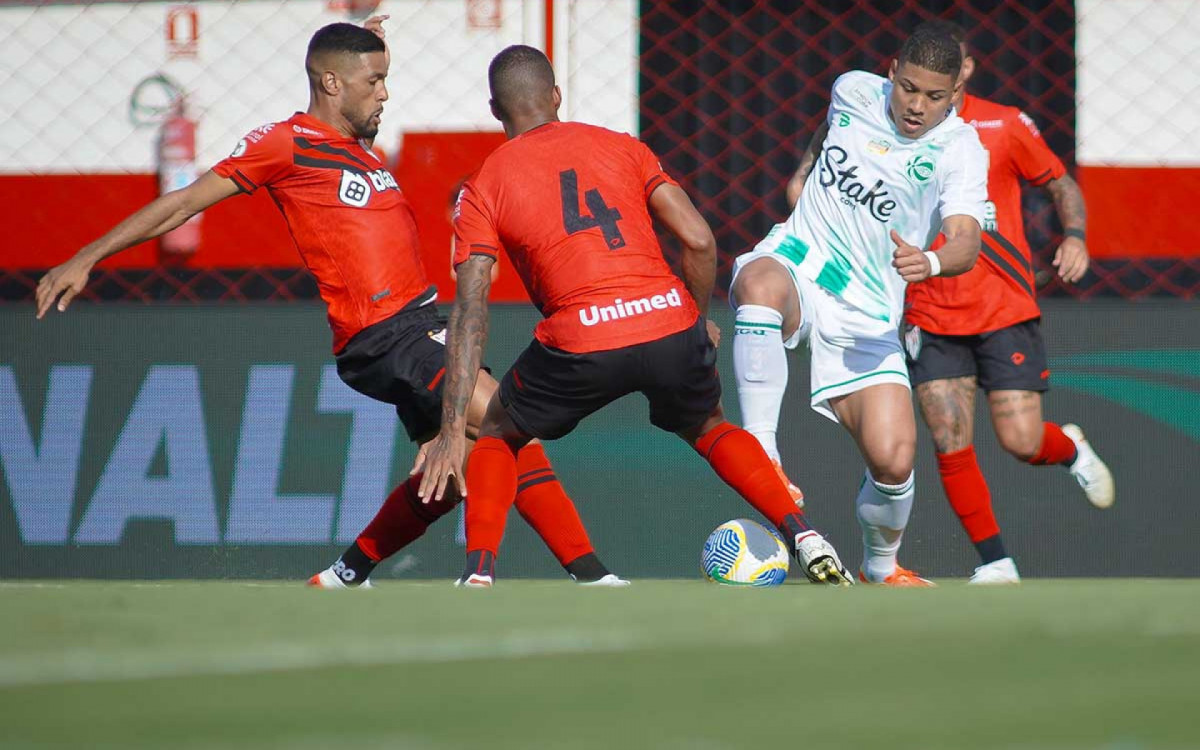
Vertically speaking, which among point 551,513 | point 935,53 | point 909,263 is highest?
point 935,53

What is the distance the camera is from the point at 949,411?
18.0 feet

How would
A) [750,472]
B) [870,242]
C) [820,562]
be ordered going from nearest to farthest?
1. [820,562]
2. [750,472]
3. [870,242]

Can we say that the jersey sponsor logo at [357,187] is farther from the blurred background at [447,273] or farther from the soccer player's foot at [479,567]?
the blurred background at [447,273]

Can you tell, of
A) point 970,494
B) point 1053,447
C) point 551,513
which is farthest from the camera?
point 1053,447

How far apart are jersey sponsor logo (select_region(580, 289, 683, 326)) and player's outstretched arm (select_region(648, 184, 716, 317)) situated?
0.54ft

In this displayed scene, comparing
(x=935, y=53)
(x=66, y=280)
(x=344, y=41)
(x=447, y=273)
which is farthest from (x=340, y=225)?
(x=935, y=53)

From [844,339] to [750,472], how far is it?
0.83 metres

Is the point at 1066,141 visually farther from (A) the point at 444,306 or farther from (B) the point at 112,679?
(B) the point at 112,679

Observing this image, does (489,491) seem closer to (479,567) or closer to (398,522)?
(479,567)

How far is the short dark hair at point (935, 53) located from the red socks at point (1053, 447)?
1.49 meters

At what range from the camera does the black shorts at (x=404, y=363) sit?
476 centimetres

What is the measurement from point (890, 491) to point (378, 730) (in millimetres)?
3477

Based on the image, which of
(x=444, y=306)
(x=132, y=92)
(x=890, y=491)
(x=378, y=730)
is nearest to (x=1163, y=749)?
(x=378, y=730)

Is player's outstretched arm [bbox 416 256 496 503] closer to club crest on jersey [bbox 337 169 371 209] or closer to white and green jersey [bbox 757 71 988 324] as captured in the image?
club crest on jersey [bbox 337 169 371 209]
